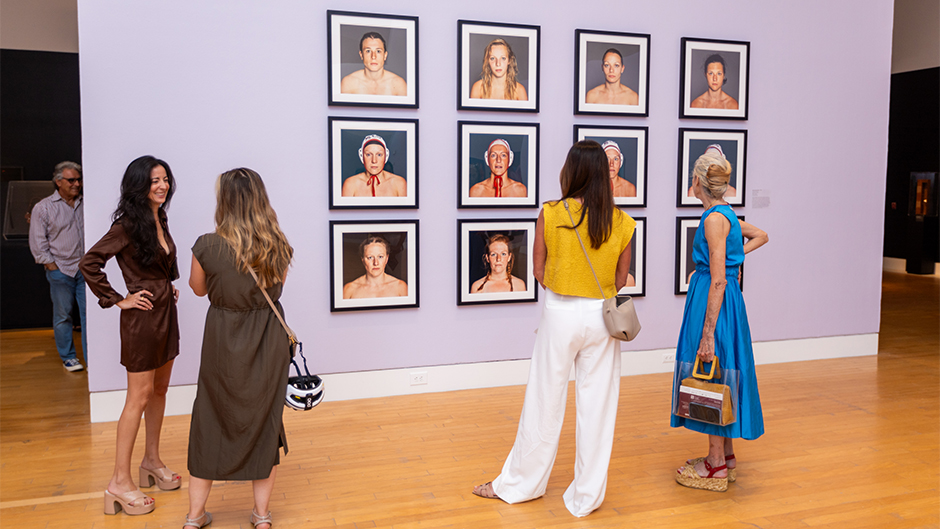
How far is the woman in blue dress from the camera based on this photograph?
13.0 ft

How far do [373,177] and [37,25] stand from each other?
245 inches

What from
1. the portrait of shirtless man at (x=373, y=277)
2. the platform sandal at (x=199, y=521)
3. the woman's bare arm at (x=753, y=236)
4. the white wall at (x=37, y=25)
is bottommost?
the platform sandal at (x=199, y=521)

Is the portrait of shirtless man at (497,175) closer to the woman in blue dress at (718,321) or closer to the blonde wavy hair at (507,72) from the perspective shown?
the blonde wavy hair at (507,72)

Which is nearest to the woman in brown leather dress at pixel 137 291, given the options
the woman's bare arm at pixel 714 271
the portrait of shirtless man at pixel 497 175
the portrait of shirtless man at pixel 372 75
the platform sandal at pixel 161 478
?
the platform sandal at pixel 161 478

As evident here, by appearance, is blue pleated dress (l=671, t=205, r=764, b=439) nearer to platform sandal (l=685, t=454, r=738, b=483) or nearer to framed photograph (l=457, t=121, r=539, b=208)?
platform sandal (l=685, t=454, r=738, b=483)

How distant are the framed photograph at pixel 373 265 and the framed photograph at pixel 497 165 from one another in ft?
2.05

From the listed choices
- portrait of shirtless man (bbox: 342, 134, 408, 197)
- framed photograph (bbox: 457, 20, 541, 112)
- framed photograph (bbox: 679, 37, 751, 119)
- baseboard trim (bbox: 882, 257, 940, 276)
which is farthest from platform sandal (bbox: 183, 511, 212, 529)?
baseboard trim (bbox: 882, 257, 940, 276)

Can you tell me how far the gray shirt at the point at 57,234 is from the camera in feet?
23.4

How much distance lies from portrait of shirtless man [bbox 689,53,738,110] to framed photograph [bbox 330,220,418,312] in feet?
10.4

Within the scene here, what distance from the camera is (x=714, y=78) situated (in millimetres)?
6926

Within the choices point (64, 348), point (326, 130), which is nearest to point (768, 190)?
point (326, 130)

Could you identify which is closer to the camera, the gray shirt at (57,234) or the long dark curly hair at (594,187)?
the long dark curly hair at (594,187)

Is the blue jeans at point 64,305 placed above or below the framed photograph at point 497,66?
below

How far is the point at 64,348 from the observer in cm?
721
